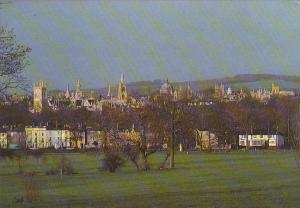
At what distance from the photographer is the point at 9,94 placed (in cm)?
1041

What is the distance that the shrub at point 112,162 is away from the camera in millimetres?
25281

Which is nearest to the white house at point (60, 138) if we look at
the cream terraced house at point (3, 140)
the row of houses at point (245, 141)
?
the row of houses at point (245, 141)

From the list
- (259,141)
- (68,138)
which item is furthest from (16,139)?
(259,141)

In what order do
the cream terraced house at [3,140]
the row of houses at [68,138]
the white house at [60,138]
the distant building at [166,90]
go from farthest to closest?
A: 1. the white house at [60,138]
2. the distant building at [166,90]
3. the row of houses at [68,138]
4. the cream terraced house at [3,140]

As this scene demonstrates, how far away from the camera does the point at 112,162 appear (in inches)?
1000

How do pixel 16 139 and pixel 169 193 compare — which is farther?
pixel 169 193

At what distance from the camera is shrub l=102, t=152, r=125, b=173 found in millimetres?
25281

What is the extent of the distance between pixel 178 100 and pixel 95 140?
4.27 meters

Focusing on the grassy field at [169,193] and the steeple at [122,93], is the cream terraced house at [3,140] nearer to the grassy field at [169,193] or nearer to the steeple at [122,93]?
the grassy field at [169,193]

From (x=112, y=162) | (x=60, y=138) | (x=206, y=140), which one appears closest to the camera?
(x=112, y=162)

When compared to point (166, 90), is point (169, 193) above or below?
below

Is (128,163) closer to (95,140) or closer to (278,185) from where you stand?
(95,140)

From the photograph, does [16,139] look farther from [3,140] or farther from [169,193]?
[169,193]

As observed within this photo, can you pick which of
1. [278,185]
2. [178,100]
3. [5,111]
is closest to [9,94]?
[5,111]
